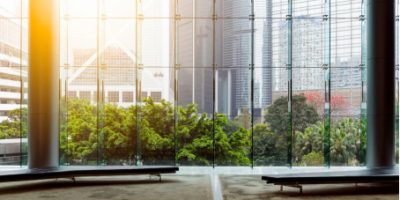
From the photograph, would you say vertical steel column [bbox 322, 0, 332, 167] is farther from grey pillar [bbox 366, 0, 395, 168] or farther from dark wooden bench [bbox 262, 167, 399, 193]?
dark wooden bench [bbox 262, 167, 399, 193]

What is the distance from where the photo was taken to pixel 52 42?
36.0ft

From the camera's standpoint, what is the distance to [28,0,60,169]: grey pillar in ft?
35.0

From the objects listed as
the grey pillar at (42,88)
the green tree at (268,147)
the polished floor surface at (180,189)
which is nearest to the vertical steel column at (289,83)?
the green tree at (268,147)

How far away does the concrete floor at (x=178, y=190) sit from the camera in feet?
26.1

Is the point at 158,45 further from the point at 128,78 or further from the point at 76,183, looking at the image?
the point at 76,183

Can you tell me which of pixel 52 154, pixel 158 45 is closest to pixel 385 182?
pixel 158 45

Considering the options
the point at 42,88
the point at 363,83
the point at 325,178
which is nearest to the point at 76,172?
the point at 42,88

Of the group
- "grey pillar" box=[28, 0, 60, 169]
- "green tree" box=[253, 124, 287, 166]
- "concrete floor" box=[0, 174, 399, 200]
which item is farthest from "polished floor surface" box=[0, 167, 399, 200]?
"green tree" box=[253, 124, 287, 166]

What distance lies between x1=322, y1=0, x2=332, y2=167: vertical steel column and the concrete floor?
3072mm

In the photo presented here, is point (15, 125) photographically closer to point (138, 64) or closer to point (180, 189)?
point (138, 64)

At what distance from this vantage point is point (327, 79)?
12.2 m

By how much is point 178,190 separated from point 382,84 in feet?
19.4

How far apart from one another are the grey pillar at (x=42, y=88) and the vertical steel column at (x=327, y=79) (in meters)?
7.32

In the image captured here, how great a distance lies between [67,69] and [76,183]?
13.1ft
